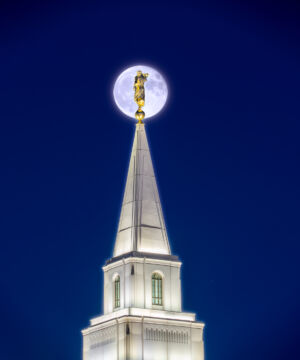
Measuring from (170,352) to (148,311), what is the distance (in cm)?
294

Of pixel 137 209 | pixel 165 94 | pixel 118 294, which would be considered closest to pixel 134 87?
pixel 165 94

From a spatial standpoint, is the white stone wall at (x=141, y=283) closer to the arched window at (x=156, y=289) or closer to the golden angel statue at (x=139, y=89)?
the arched window at (x=156, y=289)

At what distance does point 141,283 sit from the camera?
78.2 meters

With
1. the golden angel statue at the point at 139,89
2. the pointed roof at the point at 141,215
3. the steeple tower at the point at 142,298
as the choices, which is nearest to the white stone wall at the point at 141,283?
the steeple tower at the point at 142,298

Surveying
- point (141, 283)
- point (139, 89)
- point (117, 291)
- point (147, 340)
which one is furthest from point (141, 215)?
point (139, 89)

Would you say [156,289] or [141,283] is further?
[156,289]

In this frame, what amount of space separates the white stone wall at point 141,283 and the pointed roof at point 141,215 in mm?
1088

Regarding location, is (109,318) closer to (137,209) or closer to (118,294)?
(118,294)

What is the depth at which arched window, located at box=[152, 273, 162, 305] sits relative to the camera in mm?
78688

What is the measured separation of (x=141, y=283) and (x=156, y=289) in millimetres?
1304

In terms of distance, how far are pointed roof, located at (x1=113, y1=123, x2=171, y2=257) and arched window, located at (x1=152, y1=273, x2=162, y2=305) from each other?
1686mm

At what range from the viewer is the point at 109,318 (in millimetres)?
78625

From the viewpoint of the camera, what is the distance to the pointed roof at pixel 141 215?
262 ft

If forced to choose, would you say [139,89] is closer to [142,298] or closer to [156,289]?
[156,289]
